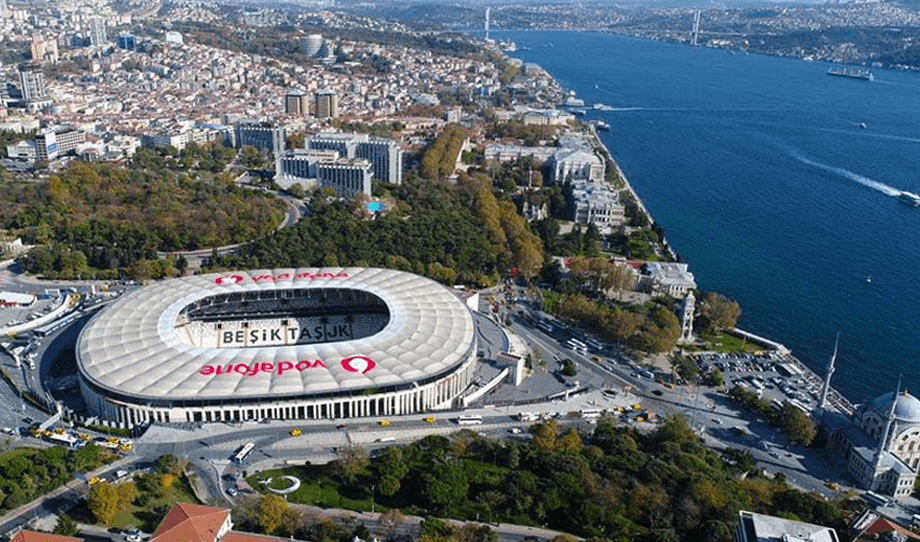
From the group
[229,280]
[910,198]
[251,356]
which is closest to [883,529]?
[251,356]

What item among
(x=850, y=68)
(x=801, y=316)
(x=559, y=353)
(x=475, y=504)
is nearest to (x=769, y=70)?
(x=850, y=68)

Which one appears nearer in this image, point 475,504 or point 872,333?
point 475,504

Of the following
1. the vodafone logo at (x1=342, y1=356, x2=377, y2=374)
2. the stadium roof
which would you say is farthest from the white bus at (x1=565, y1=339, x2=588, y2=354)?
the vodafone logo at (x1=342, y1=356, x2=377, y2=374)

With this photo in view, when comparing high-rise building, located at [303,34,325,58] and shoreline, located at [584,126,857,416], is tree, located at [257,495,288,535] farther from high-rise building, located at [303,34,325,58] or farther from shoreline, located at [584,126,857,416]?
high-rise building, located at [303,34,325,58]

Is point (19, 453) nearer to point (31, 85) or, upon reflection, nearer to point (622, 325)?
point (622, 325)

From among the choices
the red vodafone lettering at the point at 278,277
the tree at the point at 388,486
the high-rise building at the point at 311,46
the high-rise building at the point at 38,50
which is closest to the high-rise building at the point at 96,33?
the high-rise building at the point at 38,50

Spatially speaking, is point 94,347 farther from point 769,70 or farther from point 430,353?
point 769,70

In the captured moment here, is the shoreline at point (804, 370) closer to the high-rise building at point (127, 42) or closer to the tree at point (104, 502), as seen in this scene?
the tree at point (104, 502)
